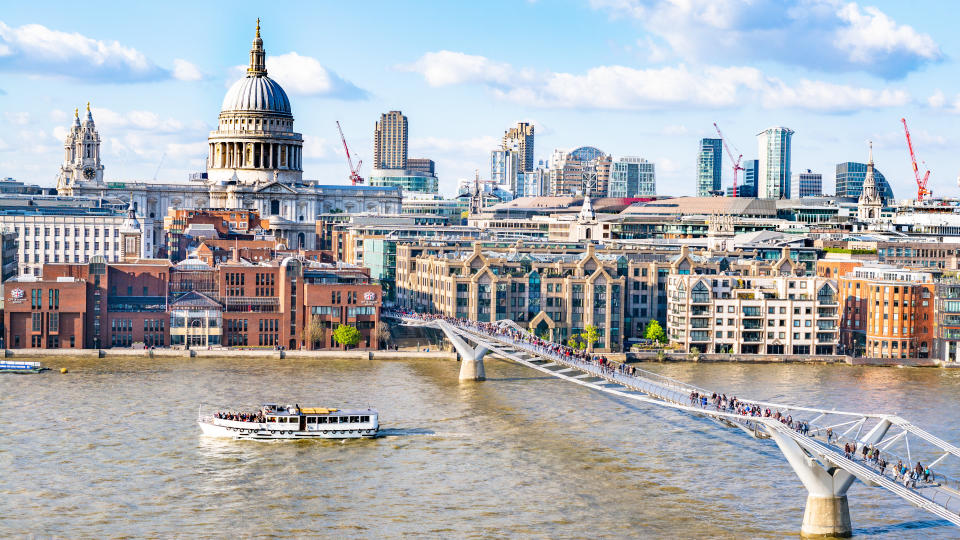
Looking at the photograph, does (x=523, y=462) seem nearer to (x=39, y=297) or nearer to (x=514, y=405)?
(x=514, y=405)

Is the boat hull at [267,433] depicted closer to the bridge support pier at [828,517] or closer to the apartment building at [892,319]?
the bridge support pier at [828,517]

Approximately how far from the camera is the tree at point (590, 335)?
10069 centimetres

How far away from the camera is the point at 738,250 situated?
126 m

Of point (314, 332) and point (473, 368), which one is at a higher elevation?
point (314, 332)

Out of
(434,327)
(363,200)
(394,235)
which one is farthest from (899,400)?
(363,200)

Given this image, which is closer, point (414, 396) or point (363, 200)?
point (414, 396)

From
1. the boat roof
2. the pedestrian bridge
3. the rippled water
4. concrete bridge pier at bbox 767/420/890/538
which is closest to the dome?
the rippled water

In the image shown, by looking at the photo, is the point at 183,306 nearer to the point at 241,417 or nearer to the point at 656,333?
the point at 656,333

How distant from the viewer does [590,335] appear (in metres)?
101

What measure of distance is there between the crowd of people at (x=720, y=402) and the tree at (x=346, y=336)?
4.32 m

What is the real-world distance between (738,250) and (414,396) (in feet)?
182

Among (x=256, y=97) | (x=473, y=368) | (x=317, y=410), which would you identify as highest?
(x=256, y=97)

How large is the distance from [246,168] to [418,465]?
120 metres

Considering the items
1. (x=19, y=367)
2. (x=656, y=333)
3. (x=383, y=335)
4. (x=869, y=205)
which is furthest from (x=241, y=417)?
(x=869, y=205)
